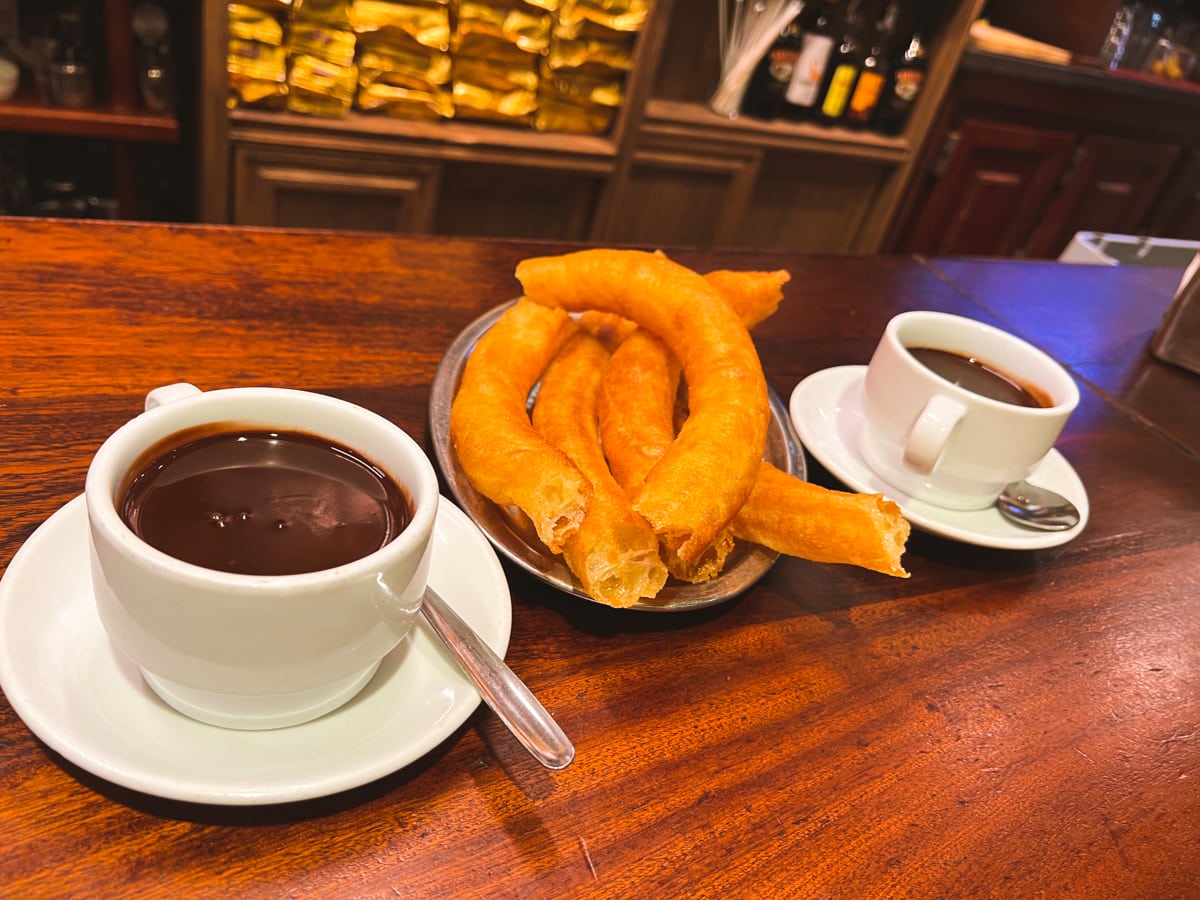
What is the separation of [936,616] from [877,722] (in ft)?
0.47

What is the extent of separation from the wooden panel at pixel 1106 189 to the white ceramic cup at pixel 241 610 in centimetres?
339

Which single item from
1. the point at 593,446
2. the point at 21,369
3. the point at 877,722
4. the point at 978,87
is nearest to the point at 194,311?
the point at 21,369

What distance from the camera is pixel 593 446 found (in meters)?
0.64

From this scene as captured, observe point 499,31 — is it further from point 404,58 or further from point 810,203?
point 810,203

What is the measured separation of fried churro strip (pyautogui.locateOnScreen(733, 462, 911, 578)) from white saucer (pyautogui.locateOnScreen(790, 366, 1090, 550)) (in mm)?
144

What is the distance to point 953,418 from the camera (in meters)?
0.71

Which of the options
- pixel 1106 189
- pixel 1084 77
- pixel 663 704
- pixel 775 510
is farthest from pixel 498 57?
pixel 1106 189

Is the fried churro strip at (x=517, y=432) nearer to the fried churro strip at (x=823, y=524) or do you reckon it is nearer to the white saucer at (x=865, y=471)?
the fried churro strip at (x=823, y=524)

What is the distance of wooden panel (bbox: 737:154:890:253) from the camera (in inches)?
106

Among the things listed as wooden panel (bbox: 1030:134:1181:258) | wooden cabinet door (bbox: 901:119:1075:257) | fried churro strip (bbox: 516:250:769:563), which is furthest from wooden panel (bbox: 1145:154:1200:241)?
fried churro strip (bbox: 516:250:769:563)

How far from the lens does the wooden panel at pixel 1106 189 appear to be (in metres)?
3.16

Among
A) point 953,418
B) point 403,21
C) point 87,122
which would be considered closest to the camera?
point 953,418

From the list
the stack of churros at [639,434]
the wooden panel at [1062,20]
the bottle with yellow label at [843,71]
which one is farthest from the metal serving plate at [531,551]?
the wooden panel at [1062,20]

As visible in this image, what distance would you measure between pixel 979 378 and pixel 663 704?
47cm
